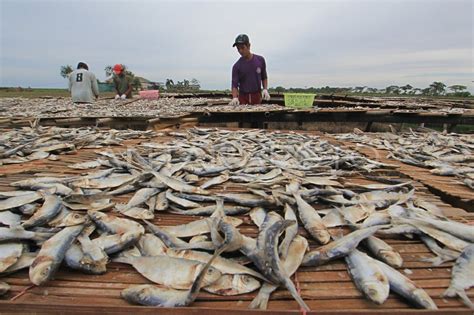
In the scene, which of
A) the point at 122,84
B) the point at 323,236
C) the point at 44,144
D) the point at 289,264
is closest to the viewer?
the point at 289,264

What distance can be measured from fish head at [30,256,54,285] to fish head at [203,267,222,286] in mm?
675

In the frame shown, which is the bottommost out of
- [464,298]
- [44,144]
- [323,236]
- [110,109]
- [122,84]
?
[464,298]

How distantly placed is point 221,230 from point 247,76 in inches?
313

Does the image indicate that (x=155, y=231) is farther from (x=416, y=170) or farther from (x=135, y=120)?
(x=135, y=120)

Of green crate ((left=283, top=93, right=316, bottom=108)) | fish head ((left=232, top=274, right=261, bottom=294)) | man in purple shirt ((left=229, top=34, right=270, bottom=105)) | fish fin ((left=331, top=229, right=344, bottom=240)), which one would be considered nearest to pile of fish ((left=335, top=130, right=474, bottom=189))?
fish fin ((left=331, top=229, right=344, bottom=240))

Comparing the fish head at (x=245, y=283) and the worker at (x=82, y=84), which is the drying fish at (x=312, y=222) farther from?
the worker at (x=82, y=84)

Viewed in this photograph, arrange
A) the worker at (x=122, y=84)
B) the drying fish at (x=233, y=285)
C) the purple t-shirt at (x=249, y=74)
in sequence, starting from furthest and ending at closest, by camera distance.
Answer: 1. the worker at (x=122, y=84)
2. the purple t-shirt at (x=249, y=74)
3. the drying fish at (x=233, y=285)

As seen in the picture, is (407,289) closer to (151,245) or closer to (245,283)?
(245,283)

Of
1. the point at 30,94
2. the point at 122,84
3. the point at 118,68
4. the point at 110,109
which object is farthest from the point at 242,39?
the point at 30,94

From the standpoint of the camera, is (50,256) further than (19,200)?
No

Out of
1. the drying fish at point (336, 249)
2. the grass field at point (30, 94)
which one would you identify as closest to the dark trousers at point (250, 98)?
the drying fish at point (336, 249)

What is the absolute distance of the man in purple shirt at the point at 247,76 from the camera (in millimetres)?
8304

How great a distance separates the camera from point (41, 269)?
1240mm

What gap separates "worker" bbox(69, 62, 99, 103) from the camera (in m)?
10.3
